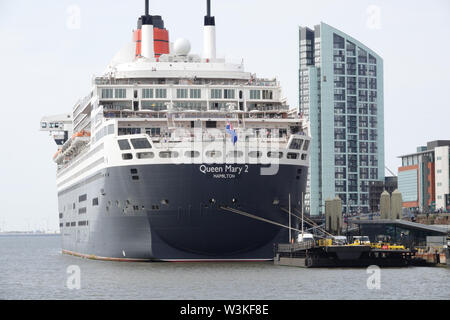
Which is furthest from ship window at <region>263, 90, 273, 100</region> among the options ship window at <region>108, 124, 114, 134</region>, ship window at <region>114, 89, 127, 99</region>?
ship window at <region>108, 124, 114, 134</region>

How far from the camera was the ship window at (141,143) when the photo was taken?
71312mm

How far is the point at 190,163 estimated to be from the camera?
69.9 meters

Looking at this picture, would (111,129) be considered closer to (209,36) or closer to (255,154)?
(255,154)

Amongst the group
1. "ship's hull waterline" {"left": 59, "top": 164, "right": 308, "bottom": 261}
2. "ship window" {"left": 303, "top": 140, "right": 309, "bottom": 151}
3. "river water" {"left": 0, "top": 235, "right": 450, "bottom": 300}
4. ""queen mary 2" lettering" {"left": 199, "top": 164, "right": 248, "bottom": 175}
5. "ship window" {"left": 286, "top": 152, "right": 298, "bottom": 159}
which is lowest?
"river water" {"left": 0, "top": 235, "right": 450, "bottom": 300}

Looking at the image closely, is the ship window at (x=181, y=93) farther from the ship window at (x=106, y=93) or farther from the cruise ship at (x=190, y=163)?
the ship window at (x=106, y=93)

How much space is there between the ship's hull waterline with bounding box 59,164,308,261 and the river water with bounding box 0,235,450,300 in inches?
51.7

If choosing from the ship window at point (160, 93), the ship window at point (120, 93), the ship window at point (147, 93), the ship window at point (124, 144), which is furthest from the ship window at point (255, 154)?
the ship window at point (120, 93)

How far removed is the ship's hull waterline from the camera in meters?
69.8

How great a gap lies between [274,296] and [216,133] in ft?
84.7

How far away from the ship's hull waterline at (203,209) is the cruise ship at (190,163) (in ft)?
0.24

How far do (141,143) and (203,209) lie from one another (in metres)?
6.97

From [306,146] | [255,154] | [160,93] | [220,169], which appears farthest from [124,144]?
[306,146]

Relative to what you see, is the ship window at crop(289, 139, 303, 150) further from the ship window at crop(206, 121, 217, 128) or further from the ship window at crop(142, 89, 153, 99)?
the ship window at crop(142, 89, 153, 99)
